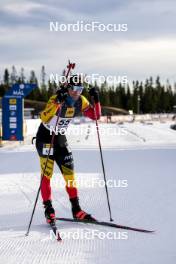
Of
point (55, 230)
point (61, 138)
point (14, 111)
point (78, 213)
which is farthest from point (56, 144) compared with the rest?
point (14, 111)

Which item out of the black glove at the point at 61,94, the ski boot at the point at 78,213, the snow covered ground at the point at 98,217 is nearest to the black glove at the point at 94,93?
the black glove at the point at 61,94

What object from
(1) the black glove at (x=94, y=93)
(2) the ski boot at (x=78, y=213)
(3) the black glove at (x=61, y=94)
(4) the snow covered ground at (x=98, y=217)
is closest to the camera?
(4) the snow covered ground at (x=98, y=217)

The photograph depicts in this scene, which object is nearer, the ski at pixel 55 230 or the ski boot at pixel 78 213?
the ski at pixel 55 230

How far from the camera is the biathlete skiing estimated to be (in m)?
6.30

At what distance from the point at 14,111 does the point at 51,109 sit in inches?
713

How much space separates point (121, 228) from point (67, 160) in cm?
117

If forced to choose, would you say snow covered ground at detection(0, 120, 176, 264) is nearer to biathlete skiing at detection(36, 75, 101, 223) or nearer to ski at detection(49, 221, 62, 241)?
ski at detection(49, 221, 62, 241)

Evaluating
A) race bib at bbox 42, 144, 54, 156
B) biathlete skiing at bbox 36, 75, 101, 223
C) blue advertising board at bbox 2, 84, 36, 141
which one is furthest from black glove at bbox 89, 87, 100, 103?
blue advertising board at bbox 2, 84, 36, 141

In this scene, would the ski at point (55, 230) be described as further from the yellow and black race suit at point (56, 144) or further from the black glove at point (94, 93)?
the black glove at point (94, 93)

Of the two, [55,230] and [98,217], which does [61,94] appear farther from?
[98,217]

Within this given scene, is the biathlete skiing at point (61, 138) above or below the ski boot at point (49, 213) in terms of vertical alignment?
above

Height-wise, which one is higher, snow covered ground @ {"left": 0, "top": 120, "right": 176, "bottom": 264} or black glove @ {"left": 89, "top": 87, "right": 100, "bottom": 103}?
black glove @ {"left": 89, "top": 87, "right": 100, "bottom": 103}

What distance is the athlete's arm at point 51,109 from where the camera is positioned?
6233 mm

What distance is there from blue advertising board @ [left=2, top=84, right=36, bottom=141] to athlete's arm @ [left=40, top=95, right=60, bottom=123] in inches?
688
